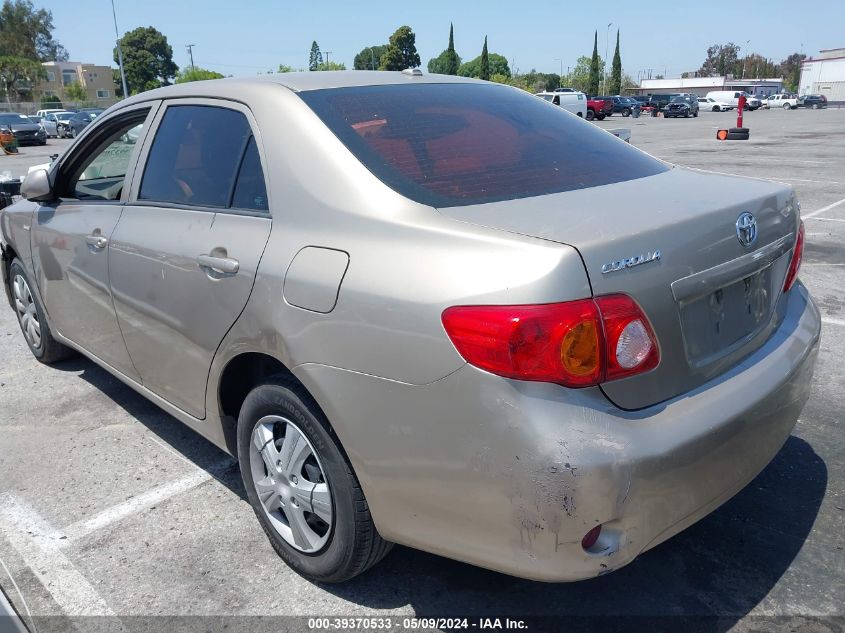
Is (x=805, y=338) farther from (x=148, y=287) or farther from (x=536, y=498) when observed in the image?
(x=148, y=287)

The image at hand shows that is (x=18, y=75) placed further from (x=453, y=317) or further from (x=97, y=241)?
(x=453, y=317)

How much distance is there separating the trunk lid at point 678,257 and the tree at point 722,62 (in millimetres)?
138351

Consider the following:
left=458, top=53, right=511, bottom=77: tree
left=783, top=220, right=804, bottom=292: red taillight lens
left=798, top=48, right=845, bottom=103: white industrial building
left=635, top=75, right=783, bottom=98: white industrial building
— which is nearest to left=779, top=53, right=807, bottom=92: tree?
left=635, top=75, right=783, bottom=98: white industrial building

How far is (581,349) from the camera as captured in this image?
6.08 ft

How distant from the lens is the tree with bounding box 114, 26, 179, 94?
96.8m

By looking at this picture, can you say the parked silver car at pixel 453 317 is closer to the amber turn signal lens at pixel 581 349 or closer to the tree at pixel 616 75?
the amber turn signal lens at pixel 581 349

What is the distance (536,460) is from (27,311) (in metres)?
4.19

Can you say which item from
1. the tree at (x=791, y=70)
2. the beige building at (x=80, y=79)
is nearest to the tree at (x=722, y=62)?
the tree at (x=791, y=70)

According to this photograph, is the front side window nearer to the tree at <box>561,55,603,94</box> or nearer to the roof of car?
the roof of car

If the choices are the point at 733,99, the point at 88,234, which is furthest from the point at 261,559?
the point at 733,99

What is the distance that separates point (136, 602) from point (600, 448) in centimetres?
176

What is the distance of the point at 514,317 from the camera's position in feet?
6.00

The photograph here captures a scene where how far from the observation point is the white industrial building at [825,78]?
281 feet

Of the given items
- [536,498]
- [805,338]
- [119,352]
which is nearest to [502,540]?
[536,498]
